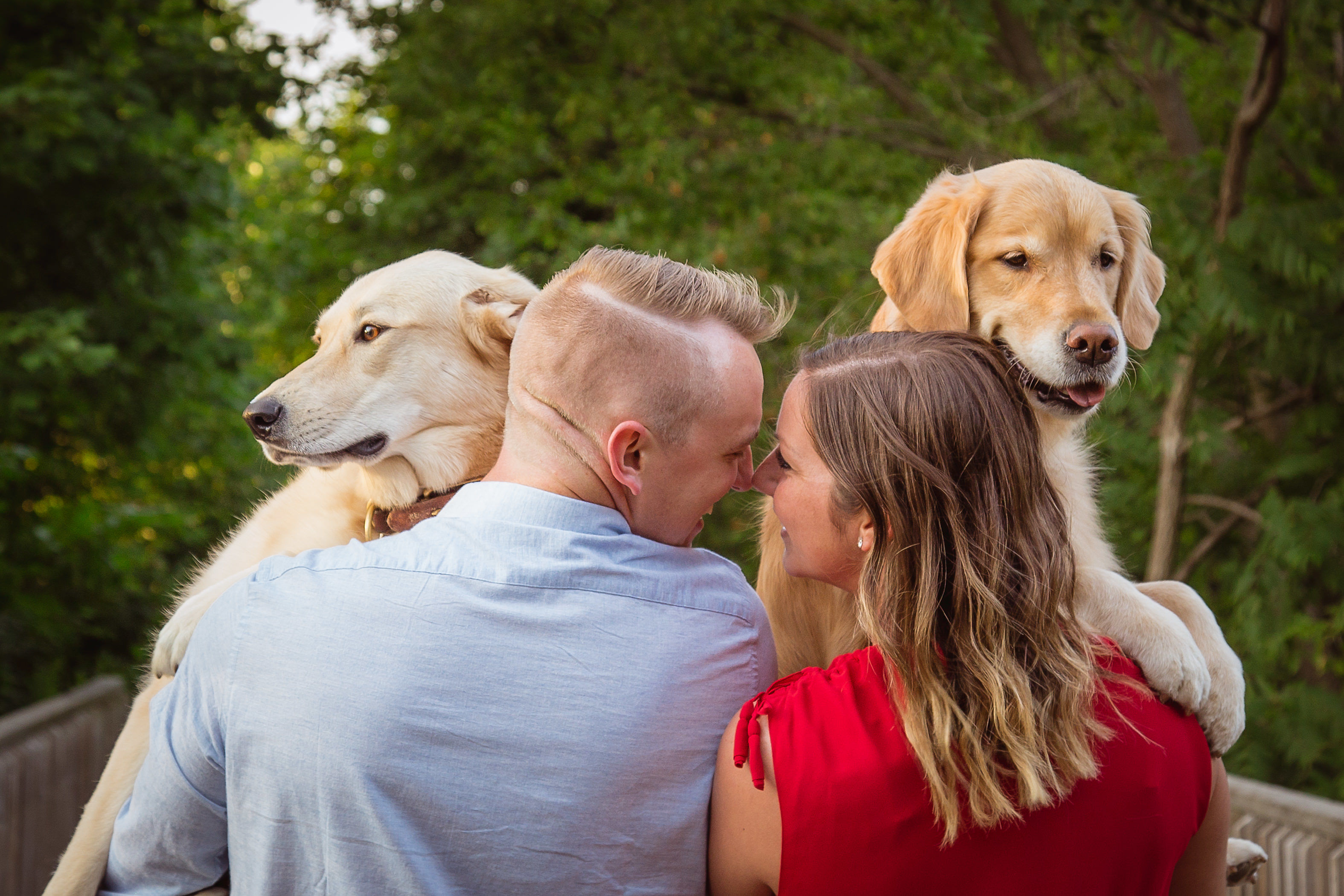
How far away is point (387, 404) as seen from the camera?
2.64 m

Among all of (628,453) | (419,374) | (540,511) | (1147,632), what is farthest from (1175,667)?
(419,374)

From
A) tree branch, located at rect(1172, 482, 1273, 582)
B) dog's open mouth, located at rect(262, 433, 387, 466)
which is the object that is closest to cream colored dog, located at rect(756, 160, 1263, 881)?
dog's open mouth, located at rect(262, 433, 387, 466)

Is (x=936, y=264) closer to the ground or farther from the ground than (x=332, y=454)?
farther from the ground

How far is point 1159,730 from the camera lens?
1.58m

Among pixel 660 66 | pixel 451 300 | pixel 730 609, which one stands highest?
pixel 660 66

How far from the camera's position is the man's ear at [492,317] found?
261cm

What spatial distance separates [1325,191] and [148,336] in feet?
23.4

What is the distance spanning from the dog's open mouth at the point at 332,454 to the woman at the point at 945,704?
126 centimetres

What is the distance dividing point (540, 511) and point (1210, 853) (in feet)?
3.96

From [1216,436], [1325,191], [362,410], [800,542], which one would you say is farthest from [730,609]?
[1325,191]

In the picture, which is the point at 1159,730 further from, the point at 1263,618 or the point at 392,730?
the point at 1263,618

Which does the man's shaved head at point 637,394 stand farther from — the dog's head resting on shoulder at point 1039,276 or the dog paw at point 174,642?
the dog paw at point 174,642

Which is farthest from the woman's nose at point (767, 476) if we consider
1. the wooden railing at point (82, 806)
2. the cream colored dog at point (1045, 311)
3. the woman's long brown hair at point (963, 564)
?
the wooden railing at point (82, 806)

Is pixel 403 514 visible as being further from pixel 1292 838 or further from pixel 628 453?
pixel 1292 838
